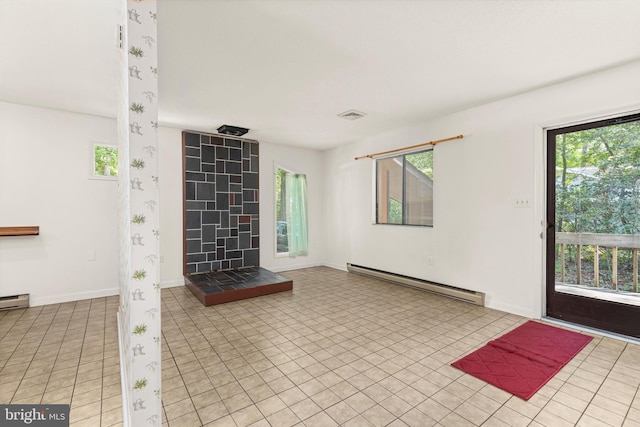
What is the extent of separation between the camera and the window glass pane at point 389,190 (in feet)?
15.8

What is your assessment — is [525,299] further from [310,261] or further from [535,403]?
[310,261]

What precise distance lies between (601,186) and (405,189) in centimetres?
227

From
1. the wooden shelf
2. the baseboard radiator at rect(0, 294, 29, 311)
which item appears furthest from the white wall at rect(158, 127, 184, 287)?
the baseboard radiator at rect(0, 294, 29, 311)

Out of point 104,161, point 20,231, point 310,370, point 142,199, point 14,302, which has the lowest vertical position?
point 310,370

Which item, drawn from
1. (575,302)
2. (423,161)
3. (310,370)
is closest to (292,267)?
(423,161)

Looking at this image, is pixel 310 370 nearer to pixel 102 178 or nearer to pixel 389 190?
pixel 389 190

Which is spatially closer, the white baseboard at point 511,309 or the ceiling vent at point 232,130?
the white baseboard at point 511,309

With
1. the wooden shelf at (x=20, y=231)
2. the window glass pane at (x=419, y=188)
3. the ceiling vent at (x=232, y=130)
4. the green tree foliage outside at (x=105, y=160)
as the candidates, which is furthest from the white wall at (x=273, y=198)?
the wooden shelf at (x=20, y=231)

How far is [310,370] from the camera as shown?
87.4 inches

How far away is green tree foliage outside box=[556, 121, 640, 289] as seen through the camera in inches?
109

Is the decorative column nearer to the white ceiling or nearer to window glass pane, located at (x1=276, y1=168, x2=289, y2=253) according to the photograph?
the white ceiling

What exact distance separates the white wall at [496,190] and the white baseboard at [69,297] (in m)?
4.11

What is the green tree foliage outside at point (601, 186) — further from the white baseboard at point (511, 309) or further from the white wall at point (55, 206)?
the white wall at point (55, 206)

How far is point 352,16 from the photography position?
1.95m
